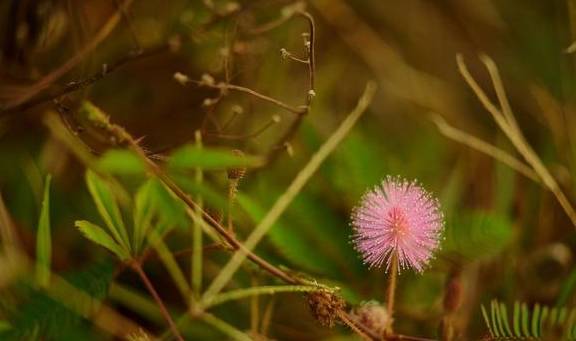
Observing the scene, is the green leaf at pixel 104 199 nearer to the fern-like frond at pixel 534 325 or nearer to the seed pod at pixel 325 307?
the seed pod at pixel 325 307

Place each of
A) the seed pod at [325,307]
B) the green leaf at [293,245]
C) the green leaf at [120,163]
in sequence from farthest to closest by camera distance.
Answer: the green leaf at [293,245] < the seed pod at [325,307] < the green leaf at [120,163]

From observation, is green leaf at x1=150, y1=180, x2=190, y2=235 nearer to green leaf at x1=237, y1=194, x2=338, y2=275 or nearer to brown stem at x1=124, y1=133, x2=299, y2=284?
brown stem at x1=124, y1=133, x2=299, y2=284

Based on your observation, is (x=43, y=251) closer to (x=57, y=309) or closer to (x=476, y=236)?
(x=57, y=309)

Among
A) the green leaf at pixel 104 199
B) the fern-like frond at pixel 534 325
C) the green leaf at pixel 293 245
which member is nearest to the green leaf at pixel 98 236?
the green leaf at pixel 104 199

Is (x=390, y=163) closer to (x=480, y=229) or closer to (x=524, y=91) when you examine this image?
(x=480, y=229)

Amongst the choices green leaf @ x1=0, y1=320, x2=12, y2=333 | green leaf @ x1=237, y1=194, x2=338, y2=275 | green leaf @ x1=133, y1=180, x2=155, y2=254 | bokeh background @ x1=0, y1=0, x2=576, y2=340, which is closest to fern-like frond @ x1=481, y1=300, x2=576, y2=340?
bokeh background @ x1=0, y1=0, x2=576, y2=340

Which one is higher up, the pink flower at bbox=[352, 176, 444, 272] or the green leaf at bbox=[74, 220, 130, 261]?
the pink flower at bbox=[352, 176, 444, 272]
